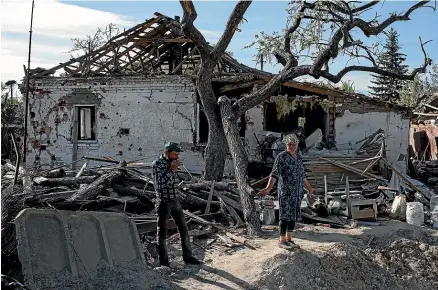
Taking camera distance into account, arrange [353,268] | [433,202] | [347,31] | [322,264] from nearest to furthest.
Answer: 1. [322,264]
2. [353,268]
3. [347,31]
4. [433,202]

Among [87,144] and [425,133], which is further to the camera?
[425,133]

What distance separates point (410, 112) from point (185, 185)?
366 inches

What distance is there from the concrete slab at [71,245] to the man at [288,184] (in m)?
2.31

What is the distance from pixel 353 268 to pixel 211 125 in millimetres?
5649

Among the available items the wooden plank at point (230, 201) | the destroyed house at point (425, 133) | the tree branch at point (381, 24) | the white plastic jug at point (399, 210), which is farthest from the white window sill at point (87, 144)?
the destroyed house at point (425, 133)

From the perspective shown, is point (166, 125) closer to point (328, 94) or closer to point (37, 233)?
point (328, 94)

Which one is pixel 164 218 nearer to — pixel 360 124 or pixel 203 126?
pixel 203 126

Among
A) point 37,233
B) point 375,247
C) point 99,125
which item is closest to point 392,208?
point 375,247

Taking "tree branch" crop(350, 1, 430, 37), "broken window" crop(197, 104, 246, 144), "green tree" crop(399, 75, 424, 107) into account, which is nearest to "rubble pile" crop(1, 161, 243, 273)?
"broken window" crop(197, 104, 246, 144)

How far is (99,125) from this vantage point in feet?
54.2

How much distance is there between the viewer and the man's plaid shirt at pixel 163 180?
22.9 feet

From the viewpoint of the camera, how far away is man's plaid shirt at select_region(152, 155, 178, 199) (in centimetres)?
697

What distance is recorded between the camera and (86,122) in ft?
60.5

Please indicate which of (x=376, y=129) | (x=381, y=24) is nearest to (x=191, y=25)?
(x=381, y=24)
